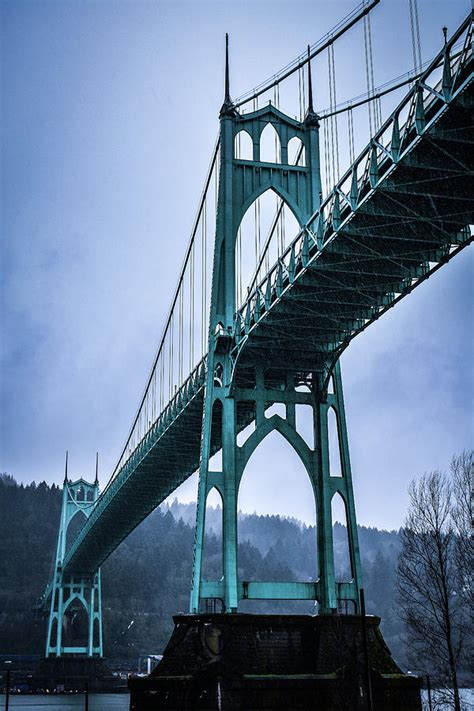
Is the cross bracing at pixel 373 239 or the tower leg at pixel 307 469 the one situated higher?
the cross bracing at pixel 373 239

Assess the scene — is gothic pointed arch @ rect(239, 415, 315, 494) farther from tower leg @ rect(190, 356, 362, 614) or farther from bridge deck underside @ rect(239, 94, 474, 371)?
bridge deck underside @ rect(239, 94, 474, 371)

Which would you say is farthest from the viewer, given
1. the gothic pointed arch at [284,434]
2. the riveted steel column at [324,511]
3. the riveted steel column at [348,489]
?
the gothic pointed arch at [284,434]

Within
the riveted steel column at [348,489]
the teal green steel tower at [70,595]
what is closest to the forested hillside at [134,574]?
the teal green steel tower at [70,595]

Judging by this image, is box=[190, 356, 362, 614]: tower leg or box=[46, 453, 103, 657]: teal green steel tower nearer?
box=[190, 356, 362, 614]: tower leg

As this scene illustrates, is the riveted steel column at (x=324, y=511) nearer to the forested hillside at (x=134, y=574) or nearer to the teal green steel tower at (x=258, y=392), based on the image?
the teal green steel tower at (x=258, y=392)

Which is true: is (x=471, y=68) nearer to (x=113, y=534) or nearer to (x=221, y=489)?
(x=221, y=489)

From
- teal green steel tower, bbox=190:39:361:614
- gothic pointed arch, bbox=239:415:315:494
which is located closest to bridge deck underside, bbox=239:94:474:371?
teal green steel tower, bbox=190:39:361:614

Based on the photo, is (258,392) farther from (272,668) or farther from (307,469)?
(272,668)
